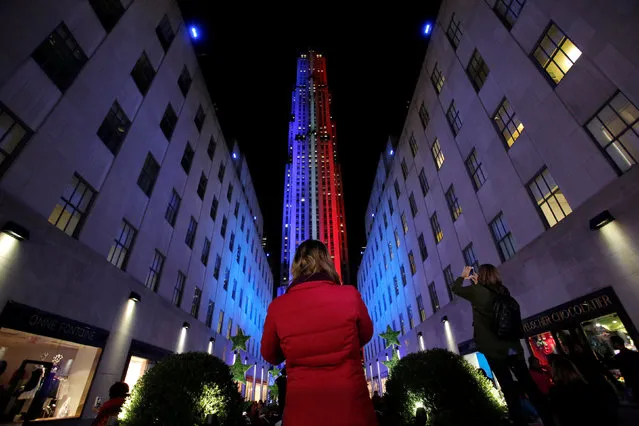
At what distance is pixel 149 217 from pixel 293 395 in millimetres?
15401

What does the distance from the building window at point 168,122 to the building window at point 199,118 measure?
304 centimetres

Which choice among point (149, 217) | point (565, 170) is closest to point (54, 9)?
point (149, 217)

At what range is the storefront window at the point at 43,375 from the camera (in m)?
8.27

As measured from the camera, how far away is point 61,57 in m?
10.1

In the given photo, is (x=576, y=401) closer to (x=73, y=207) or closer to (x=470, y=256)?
(x=73, y=207)

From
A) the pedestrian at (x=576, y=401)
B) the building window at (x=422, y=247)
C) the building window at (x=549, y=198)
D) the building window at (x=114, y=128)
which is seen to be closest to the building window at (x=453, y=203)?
the building window at (x=422, y=247)

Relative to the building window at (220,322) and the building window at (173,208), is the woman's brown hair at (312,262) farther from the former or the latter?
the building window at (220,322)

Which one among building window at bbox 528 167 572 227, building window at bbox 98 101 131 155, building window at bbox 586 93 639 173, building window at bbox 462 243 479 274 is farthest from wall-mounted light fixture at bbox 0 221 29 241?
building window at bbox 462 243 479 274

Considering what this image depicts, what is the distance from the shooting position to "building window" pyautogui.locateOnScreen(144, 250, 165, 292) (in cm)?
1519

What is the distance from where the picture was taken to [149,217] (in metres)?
15.1

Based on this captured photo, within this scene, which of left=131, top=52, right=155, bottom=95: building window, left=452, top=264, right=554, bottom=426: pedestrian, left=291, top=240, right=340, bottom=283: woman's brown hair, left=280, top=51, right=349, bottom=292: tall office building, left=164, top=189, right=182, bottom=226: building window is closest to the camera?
left=291, top=240, right=340, bottom=283: woman's brown hair

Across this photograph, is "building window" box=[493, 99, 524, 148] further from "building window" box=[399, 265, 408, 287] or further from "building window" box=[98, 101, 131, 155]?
"building window" box=[98, 101, 131, 155]

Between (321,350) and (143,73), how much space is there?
1736 centimetres

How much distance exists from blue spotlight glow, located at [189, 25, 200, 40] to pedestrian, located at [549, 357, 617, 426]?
24.0 metres
